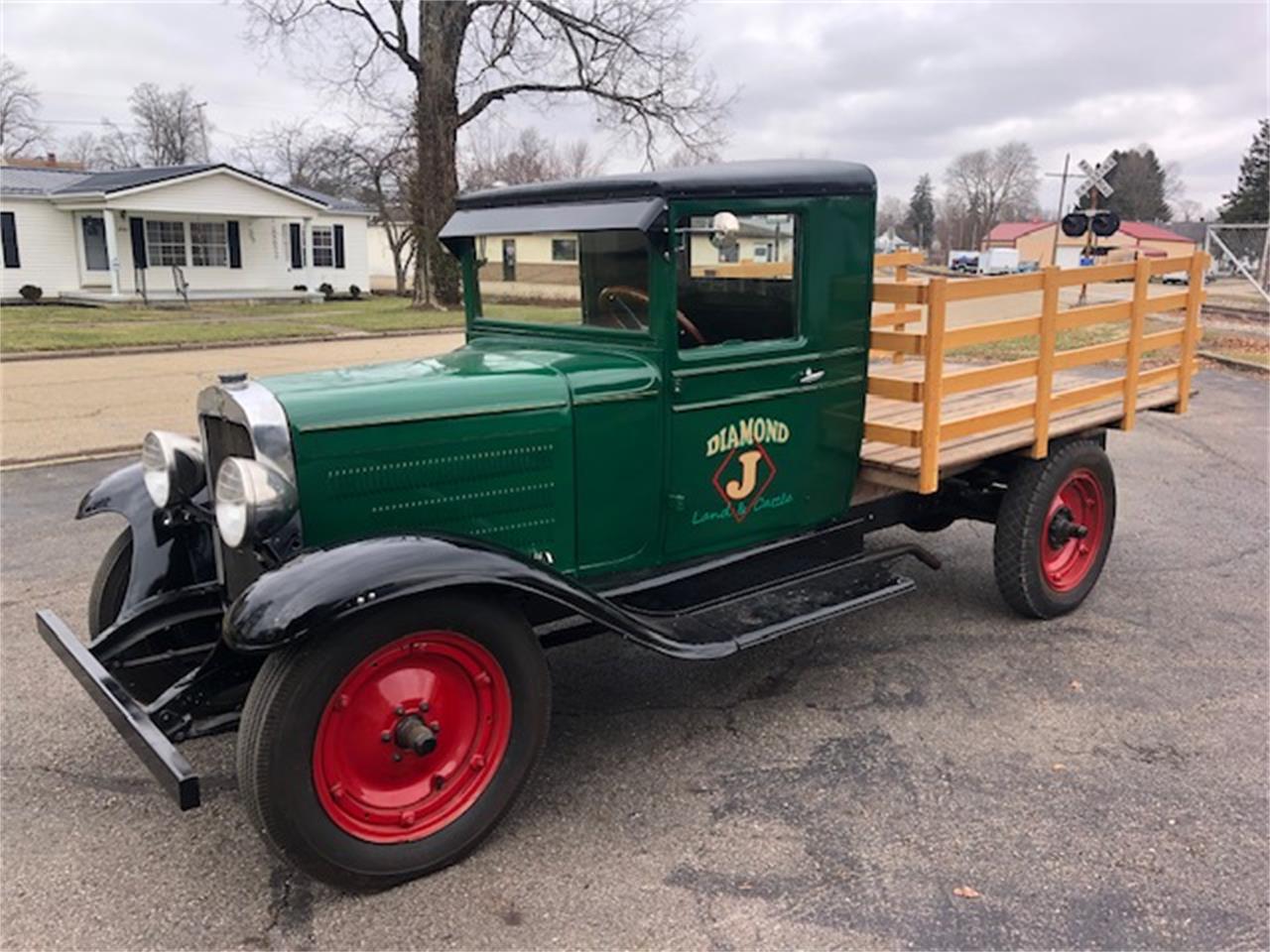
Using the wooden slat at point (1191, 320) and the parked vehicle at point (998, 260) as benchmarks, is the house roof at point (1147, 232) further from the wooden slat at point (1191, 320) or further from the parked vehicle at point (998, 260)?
the wooden slat at point (1191, 320)

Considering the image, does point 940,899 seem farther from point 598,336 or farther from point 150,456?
point 150,456

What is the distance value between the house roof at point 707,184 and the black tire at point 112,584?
1905 millimetres

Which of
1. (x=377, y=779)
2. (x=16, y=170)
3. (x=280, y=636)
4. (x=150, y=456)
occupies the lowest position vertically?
(x=377, y=779)

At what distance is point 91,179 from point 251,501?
27.8 meters

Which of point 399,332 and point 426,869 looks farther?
point 399,332

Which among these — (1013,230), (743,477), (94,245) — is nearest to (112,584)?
(743,477)

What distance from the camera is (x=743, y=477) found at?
3.75 metres

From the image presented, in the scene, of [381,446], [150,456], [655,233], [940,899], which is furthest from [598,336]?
[940,899]

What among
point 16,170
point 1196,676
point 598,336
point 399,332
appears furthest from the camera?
Answer: point 16,170

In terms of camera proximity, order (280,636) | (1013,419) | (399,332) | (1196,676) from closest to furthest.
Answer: (280,636) < (1196,676) < (1013,419) < (399,332)

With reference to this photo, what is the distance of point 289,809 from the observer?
2.50 m

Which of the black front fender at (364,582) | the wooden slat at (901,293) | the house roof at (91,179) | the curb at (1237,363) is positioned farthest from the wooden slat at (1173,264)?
the house roof at (91,179)

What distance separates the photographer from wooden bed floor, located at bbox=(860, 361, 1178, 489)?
409 cm

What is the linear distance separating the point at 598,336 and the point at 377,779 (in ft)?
5.73
